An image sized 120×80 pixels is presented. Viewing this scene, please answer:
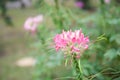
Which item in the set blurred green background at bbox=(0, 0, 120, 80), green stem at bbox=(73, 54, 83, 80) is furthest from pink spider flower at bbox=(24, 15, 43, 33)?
green stem at bbox=(73, 54, 83, 80)

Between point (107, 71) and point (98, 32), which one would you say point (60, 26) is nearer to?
point (98, 32)

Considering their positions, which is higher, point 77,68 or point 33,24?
point 33,24

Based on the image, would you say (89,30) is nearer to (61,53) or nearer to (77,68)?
(61,53)

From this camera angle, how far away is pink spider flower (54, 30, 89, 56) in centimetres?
171

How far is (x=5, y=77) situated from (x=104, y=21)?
3495 millimetres

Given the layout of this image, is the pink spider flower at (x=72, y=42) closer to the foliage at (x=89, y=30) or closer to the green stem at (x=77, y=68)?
the green stem at (x=77, y=68)

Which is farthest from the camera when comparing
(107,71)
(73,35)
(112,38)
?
(112,38)

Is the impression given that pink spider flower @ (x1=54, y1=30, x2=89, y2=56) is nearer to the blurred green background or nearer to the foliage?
the blurred green background

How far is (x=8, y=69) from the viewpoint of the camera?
6.49 metres

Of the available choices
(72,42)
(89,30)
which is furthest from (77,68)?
(89,30)

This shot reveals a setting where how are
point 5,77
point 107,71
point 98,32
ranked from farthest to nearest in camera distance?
point 5,77
point 98,32
point 107,71

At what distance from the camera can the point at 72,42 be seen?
1.71m

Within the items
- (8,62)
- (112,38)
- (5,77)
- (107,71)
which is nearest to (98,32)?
(112,38)

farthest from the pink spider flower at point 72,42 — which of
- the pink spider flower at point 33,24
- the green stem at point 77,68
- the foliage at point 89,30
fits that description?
the pink spider flower at point 33,24
